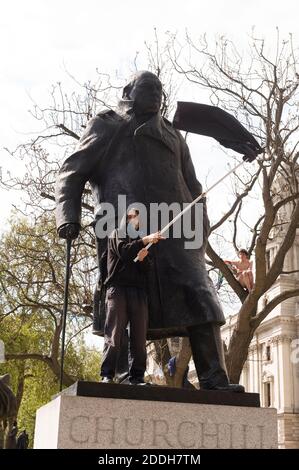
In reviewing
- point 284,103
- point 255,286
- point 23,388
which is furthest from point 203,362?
point 23,388

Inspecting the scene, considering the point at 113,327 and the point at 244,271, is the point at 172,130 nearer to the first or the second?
the point at 113,327

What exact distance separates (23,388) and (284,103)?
23.2 meters

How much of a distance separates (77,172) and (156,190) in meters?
0.66

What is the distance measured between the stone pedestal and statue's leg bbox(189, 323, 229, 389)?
15.0 inches

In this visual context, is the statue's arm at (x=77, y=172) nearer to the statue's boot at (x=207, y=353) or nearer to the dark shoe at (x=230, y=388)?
the statue's boot at (x=207, y=353)


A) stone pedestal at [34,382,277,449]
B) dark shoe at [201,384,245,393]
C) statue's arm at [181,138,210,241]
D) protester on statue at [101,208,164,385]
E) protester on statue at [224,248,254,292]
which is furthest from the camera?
protester on statue at [224,248,254,292]

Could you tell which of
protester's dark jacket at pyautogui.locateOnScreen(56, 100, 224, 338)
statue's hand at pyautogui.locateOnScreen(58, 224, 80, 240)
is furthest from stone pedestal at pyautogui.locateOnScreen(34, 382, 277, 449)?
statue's hand at pyautogui.locateOnScreen(58, 224, 80, 240)

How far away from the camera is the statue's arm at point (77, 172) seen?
5406 millimetres

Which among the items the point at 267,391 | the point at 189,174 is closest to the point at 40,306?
the point at 189,174

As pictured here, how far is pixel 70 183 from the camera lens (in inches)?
219

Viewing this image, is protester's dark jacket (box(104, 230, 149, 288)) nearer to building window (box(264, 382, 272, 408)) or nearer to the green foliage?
the green foliage

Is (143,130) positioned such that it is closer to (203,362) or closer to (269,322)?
(203,362)

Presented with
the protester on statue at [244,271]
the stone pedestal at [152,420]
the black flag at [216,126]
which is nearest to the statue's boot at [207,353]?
the stone pedestal at [152,420]

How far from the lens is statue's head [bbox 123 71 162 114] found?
5.89m
